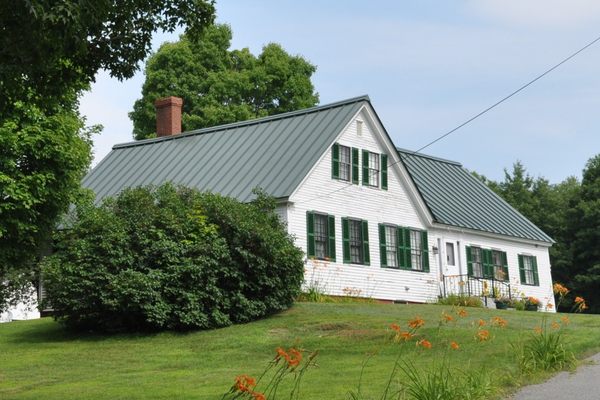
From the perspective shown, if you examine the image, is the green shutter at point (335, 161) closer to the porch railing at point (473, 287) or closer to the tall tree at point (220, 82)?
the porch railing at point (473, 287)

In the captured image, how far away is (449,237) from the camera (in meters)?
31.6

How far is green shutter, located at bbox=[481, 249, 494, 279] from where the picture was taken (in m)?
32.8

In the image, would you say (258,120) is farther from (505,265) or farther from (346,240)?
(505,265)

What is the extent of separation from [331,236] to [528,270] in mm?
11414

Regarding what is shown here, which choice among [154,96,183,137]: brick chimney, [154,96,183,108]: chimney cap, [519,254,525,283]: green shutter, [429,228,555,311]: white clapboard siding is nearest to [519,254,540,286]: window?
[519,254,525,283]: green shutter

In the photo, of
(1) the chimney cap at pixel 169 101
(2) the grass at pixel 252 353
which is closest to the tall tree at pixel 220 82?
(1) the chimney cap at pixel 169 101

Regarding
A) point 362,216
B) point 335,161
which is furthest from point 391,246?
point 335,161

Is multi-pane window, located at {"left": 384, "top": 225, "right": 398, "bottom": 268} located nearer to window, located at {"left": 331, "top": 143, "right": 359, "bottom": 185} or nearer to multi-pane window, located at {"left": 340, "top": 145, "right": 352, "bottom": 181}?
window, located at {"left": 331, "top": 143, "right": 359, "bottom": 185}

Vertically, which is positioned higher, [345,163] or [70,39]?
[345,163]

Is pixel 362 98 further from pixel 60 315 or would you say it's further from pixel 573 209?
pixel 573 209

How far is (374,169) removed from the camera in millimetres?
29250

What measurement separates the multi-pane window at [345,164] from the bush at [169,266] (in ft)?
21.5

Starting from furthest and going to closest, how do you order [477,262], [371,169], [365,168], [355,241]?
1. [477,262]
2. [371,169]
3. [365,168]
4. [355,241]

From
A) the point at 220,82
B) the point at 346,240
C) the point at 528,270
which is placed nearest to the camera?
the point at 346,240
